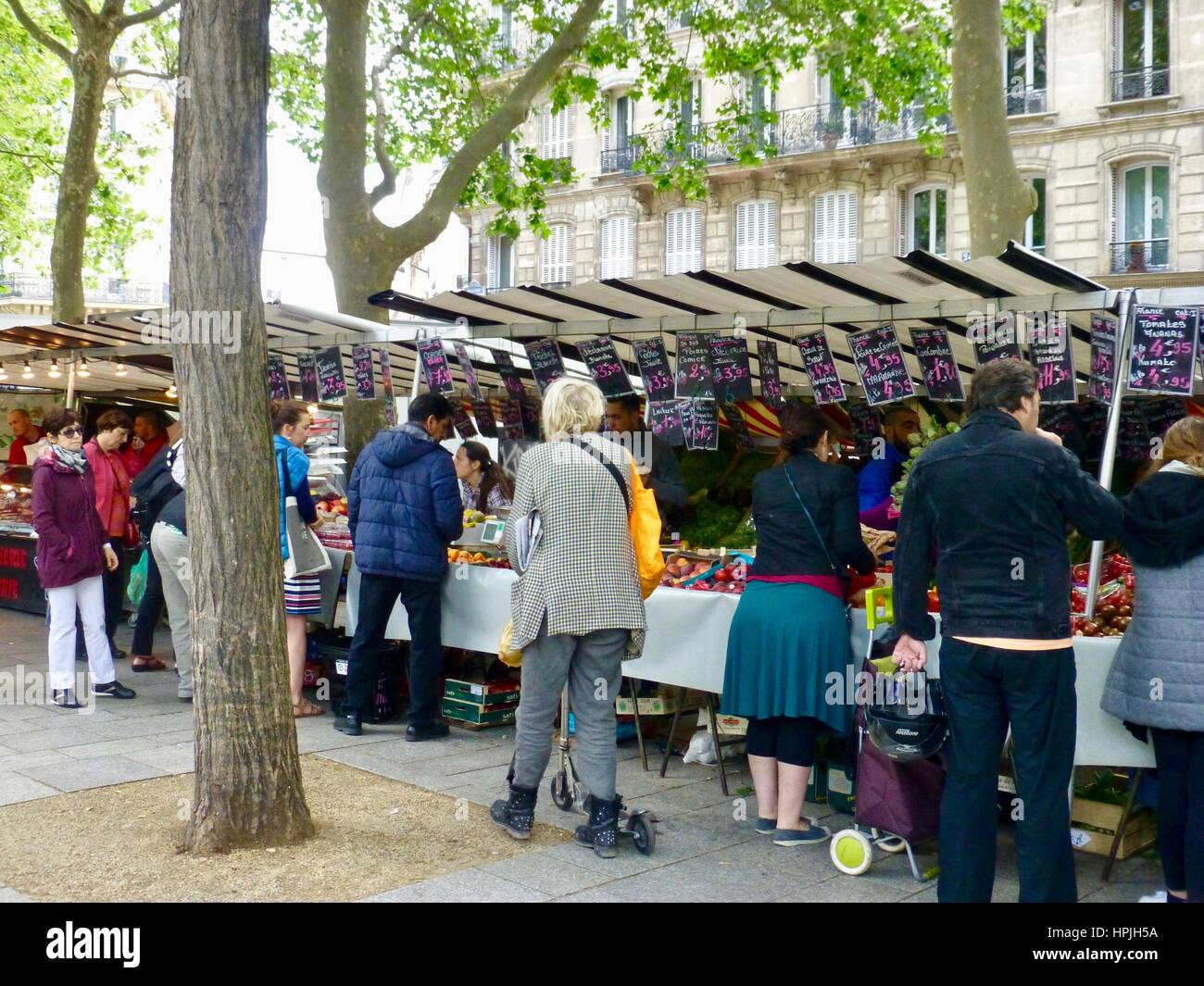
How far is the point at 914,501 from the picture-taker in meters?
4.09

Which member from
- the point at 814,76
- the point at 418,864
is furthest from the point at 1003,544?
the point at 814,76

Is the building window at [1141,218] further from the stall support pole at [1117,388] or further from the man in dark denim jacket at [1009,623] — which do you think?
the man in dark denim jacket at [1009,623]

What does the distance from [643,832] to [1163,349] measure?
2887mm

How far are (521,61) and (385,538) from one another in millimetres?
28986

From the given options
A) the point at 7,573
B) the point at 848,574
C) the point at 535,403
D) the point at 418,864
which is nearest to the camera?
the point at 418,864

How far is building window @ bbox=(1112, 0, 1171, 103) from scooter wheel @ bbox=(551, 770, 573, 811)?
23049mm

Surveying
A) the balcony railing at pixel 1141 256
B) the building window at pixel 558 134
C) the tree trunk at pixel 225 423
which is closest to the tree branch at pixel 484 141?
the tree trunk at pixel 225 423

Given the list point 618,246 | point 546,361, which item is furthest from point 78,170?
point 618,246

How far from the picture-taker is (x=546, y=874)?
14.8 feet

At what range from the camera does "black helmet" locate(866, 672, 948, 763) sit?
418 centimetres

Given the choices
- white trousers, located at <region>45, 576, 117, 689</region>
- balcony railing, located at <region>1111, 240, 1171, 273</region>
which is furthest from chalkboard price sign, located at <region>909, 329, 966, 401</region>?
balcony railing, located at <region>1111, 240, 1171, 273</region>

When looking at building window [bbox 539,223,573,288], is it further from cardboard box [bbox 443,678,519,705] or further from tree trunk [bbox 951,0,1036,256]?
cardboard box [bbox 443,678,519,705]
